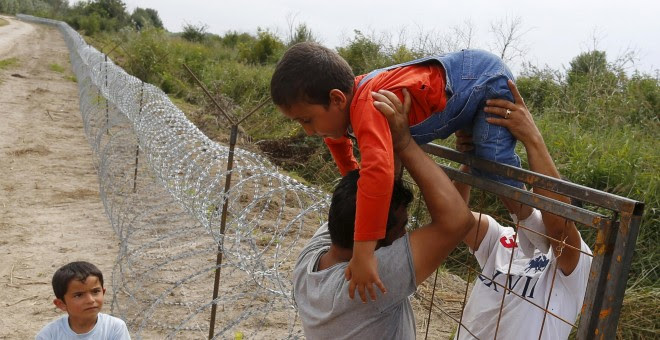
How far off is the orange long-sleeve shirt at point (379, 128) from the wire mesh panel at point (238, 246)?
20 cm

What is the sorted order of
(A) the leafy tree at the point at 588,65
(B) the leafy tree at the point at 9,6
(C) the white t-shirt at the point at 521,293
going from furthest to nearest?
(B) the leafy tree at the point at 9,6 < (A) the leafy tree at the point at 588,65 < (C) the white t-shirt at the point at 521,293

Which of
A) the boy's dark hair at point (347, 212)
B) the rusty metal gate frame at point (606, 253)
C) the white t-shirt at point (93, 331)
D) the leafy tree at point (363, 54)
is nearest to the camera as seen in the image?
the rusty metal gate frame at point (606, 253)

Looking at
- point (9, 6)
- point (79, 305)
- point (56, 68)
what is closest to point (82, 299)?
point (79, 305)

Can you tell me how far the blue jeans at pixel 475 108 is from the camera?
216 cm

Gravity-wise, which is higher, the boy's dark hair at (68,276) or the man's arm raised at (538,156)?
the man's arm raised at (538,156)

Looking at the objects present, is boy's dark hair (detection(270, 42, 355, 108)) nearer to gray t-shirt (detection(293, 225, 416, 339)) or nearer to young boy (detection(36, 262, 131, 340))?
gray t-shirt (detection(293, 225, 416, 339))

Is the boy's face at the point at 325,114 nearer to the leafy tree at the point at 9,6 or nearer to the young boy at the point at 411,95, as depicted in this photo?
the young boy at the point at 411,95

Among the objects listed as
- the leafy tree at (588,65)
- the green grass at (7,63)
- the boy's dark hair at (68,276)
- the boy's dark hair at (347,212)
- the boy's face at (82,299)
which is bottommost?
the green grass at (7,63)

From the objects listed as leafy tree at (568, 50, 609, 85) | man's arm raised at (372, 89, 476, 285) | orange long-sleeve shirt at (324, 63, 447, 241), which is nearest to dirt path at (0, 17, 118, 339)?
orange long-sleeve shirt at (324, 63, 447, 241)

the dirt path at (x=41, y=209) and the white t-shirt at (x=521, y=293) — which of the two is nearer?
the white t-shirt at (x=521, y=293)

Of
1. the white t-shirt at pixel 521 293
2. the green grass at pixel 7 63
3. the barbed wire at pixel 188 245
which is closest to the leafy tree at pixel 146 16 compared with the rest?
the green grass at pixel 7 63

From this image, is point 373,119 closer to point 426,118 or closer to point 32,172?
point 426,118

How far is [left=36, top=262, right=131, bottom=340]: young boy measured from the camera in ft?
10.3

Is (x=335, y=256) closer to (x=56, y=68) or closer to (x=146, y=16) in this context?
(x=56, y=68)
